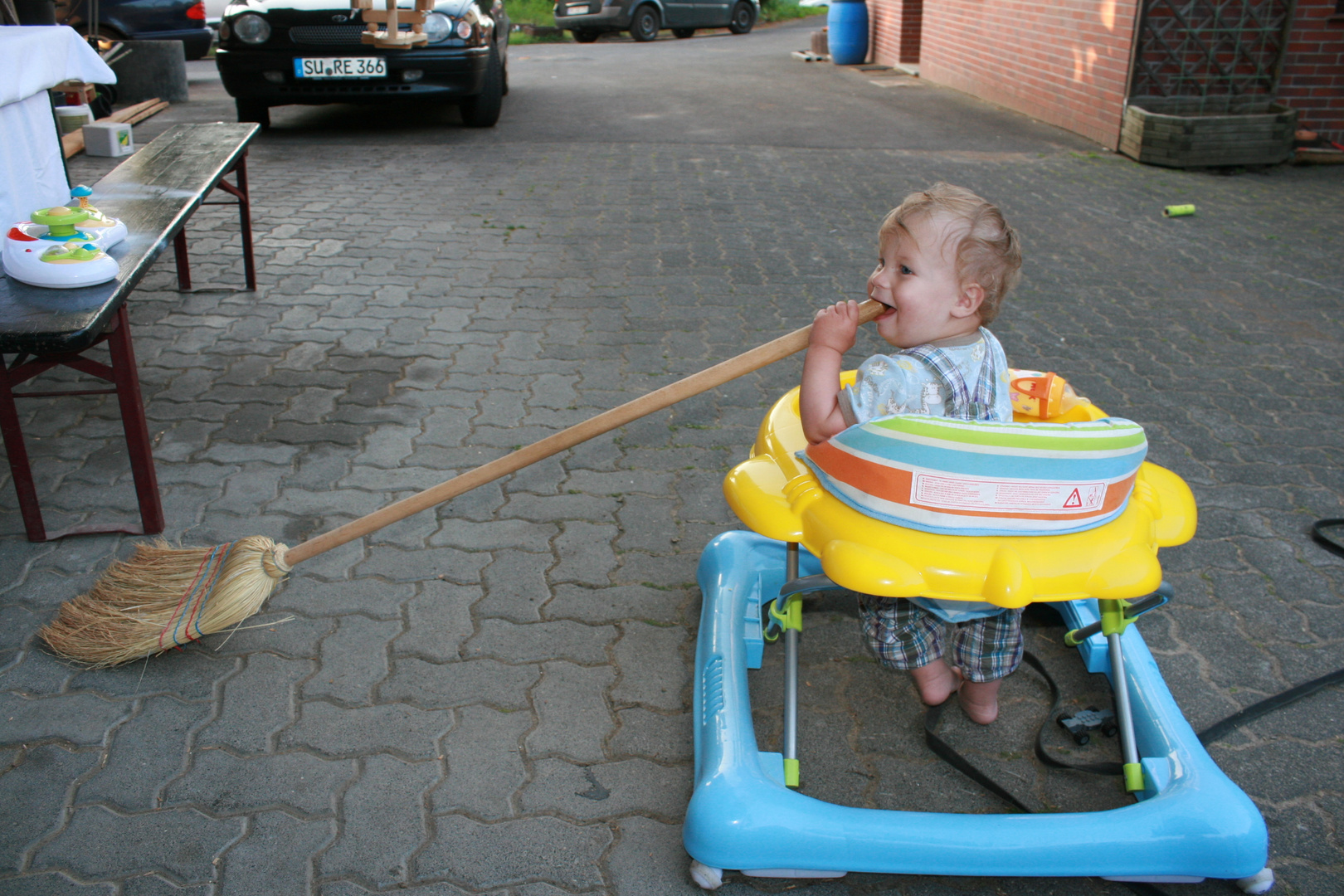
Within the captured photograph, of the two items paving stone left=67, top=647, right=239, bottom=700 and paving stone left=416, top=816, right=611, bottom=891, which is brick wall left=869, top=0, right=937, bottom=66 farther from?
paving stone left=416, top=816, right=611, bottom=891

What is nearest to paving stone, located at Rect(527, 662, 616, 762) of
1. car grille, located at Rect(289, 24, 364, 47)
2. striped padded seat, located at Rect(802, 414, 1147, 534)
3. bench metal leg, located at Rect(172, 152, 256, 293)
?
striped padded seat, located at Rect(802, 414, 1147, 534)

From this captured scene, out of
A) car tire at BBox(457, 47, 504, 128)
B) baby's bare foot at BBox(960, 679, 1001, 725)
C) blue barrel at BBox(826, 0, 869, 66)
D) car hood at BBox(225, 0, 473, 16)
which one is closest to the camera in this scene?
baby's bare foot at BBox(960, 679, 1001, 725)

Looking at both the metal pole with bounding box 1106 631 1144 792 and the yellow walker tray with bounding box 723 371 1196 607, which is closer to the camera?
the yellow walker tray with bounding box 723 371 1196 607

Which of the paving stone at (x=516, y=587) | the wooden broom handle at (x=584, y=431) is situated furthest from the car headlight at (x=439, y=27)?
the wooden broom handle at (x=584, y=431)

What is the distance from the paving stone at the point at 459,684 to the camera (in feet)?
7.37

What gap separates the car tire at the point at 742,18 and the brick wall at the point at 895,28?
553cm

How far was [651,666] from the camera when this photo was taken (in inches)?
93.7

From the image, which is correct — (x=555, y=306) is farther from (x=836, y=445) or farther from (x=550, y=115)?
(x=550, y=115)

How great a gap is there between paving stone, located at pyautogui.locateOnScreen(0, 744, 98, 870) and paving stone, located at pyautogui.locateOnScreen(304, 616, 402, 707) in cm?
46

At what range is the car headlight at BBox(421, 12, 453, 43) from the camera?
7723 mm

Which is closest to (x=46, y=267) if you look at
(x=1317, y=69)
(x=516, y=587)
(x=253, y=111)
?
(x=516, y=587)

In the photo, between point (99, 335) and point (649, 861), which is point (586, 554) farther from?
point (99, 335)

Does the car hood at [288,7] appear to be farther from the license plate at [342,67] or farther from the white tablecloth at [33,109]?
the white tablecloth at [33,109]

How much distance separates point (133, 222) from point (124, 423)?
3.31 feet
